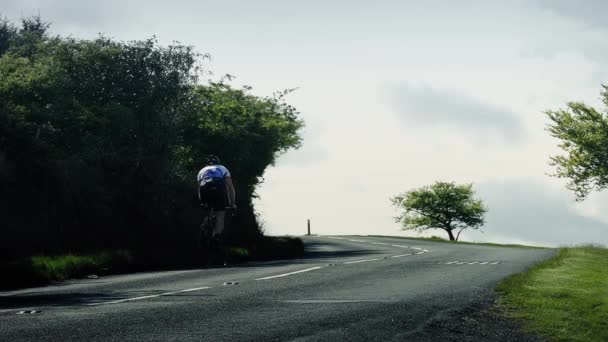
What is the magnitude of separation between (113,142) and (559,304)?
29.0 m

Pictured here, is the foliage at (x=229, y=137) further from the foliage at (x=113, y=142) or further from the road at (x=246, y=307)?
the road at (x=246, y=307)

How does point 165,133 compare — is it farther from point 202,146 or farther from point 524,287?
point 524,287

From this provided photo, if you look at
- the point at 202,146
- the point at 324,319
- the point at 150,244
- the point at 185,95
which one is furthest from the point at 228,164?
the point at 324,319

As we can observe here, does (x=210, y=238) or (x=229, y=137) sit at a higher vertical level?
(x=229, y=137)

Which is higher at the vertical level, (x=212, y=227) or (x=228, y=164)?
(x=228, y=164)

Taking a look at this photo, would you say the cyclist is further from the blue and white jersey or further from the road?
the road

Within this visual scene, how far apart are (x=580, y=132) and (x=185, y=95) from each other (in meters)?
27.6

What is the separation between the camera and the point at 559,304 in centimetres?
1073

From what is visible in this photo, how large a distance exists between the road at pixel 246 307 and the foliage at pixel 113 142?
8872mm

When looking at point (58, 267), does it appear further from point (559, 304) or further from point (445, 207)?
point (445, 207)

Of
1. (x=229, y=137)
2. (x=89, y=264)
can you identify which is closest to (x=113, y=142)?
(x=229, y=137)

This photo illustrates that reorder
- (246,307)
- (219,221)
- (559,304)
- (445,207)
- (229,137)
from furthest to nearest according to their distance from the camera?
(445,207) → (229,137) → (219,221) → (559,304) → (246,307)

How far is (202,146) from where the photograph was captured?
43.3 metres

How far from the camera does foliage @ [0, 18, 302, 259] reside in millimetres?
22562
